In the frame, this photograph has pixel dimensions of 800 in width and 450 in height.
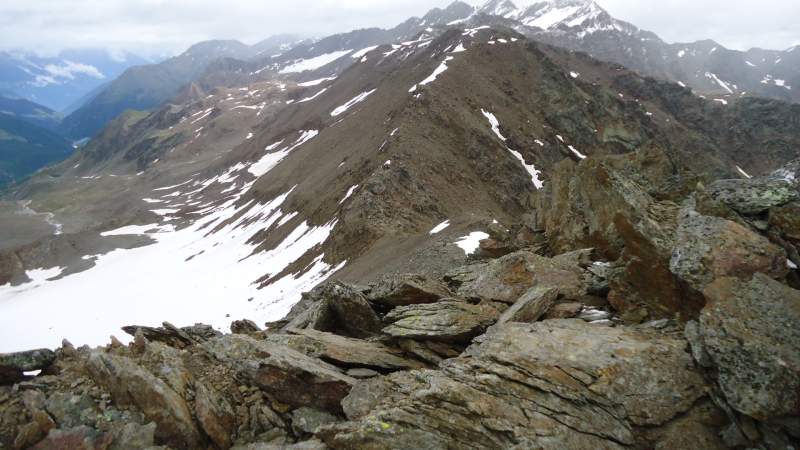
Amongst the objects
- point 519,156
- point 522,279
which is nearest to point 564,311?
point 522,279

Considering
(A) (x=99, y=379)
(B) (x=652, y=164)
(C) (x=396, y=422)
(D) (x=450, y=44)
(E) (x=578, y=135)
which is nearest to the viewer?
(C) (x=396, y=422)

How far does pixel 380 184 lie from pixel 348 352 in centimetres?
4124

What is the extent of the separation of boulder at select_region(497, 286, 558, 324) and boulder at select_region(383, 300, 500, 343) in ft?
1.78

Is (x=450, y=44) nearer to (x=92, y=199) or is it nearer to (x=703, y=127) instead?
(x=703, y=127)

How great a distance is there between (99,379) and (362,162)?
5500 centimetres

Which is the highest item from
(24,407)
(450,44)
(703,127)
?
(450,44)

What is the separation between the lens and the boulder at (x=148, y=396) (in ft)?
31.8

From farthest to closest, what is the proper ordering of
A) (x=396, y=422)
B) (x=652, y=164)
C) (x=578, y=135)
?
(x=578, y=135)
(x=652, y=164)
(x=396, y=422)

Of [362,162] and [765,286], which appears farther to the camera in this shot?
[362,162]

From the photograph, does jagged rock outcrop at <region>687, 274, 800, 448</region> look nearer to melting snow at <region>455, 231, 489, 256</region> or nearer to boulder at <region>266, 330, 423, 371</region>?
boulder at <region>266, 330, 423, 371</region>

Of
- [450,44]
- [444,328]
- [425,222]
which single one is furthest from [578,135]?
[444,328]

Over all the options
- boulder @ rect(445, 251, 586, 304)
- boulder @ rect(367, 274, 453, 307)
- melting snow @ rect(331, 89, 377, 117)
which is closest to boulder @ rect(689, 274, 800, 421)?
boulder @ rect(445, 251, 586, 304)

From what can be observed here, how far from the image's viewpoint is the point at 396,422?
8086mm

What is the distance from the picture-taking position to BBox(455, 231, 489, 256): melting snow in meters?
31.6
